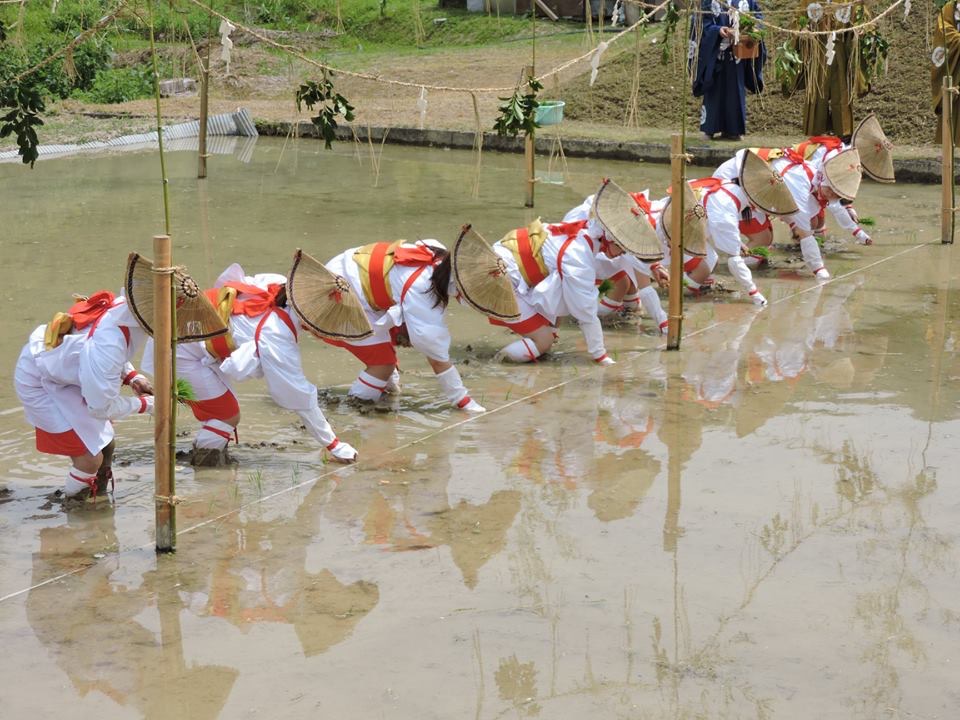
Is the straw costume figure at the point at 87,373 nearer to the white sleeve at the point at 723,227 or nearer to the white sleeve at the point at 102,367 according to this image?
the white sleeve at the point at 102,367

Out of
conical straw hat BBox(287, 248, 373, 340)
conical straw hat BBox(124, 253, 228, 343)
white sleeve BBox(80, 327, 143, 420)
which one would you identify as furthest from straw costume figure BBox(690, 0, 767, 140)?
white sleeve BBox(80, 327, 143, 420)

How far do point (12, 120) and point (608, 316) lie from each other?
4.67m

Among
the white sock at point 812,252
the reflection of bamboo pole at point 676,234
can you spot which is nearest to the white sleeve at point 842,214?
the white sock at point 812,252

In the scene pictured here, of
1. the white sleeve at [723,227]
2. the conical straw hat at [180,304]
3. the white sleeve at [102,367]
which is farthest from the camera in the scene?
the white sleeve at [723,227]

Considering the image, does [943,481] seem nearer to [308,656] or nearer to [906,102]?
[308,656]

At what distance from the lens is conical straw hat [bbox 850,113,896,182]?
1036 cm

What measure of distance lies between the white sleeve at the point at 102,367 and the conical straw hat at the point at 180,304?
0.19 meters

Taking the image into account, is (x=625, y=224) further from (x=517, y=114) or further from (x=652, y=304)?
(x=517, y=114)

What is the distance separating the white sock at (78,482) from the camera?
17.9 ft

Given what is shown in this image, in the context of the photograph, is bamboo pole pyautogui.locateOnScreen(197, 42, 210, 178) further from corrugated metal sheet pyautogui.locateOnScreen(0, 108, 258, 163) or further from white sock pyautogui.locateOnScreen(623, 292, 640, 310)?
white sock pyautogui.locateOnScreen(623, 292, 640, 310)

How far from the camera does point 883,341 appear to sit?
8.09m

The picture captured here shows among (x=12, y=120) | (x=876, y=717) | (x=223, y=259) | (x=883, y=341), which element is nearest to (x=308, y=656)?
(x=876, y=717)

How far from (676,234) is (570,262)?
649 millimetres

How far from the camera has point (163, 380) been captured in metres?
4.79
